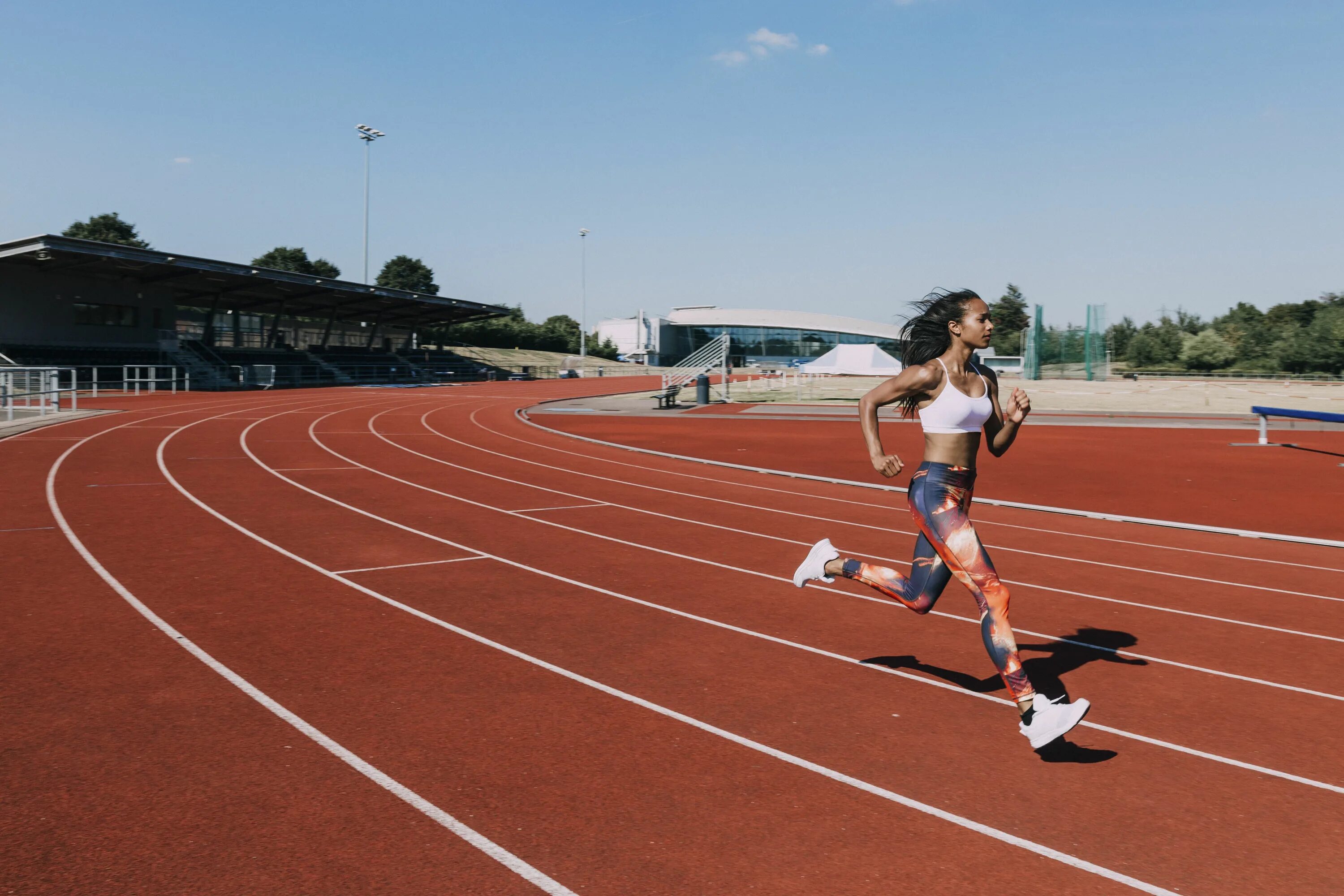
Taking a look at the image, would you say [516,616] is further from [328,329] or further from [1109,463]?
[328,329]

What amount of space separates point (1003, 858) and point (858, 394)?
44161 mm

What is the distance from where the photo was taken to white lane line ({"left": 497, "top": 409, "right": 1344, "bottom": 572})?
31.6ft

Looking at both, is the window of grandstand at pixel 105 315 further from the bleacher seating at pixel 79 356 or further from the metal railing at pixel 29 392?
the metal railing at pixel 29 392

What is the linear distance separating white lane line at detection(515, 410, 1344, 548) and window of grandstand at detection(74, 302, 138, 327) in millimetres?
→ 38688

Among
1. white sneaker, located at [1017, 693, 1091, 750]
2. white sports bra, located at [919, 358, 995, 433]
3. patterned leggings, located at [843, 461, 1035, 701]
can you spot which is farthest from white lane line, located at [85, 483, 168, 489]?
white sneaker, located at [1017, 693, 1091, 750]

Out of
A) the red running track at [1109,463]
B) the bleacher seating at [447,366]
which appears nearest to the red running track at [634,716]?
the red running track at [1109,463]

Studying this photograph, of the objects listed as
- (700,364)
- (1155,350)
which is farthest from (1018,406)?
(1155,350)

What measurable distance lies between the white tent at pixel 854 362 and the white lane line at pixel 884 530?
34.6m

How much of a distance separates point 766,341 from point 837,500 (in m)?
102

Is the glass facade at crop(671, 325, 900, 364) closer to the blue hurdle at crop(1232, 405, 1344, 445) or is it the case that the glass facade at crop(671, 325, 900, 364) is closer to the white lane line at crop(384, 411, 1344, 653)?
the blue hurdle at crop(1232, 405, 1344, 445)

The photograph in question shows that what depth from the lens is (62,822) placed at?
3822 mm

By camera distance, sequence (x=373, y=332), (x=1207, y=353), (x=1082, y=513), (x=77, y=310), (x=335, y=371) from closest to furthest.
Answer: (x=1082, y=513) → (x=77, y=310) → (x=335, y=371) → (x=373, y=332) → (x=1207, y=353)

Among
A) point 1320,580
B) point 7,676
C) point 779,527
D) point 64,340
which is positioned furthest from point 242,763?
point 64,340

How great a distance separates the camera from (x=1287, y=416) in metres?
20.5
